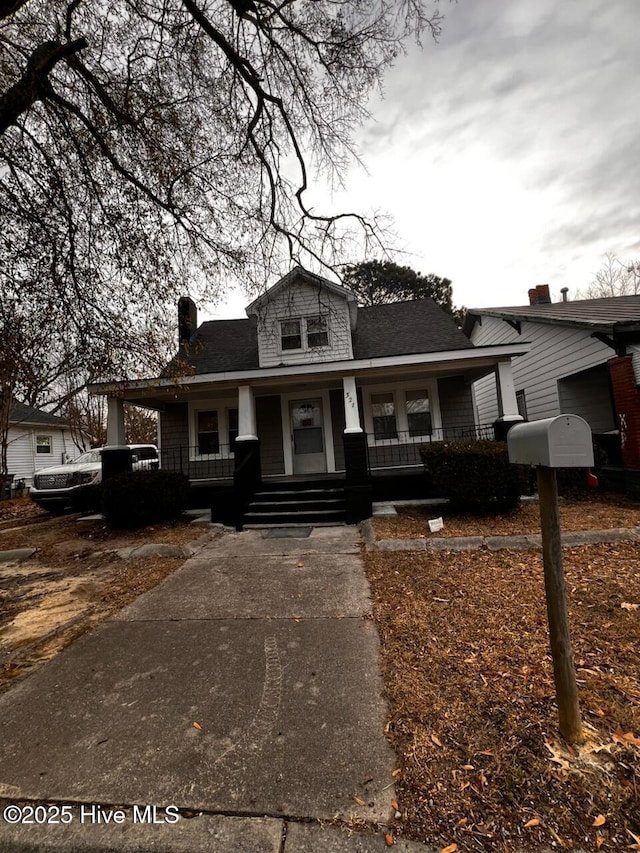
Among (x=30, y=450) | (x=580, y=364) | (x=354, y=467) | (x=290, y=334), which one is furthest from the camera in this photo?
(x=30, y=450)

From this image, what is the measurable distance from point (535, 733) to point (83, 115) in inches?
298

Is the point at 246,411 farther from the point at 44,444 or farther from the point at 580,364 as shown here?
the point at 44,444

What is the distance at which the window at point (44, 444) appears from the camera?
20.8m

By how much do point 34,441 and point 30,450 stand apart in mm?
545

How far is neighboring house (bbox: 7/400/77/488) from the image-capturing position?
19.3 meters

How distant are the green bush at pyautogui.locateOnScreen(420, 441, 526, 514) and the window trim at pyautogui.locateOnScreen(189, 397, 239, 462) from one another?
610 cm

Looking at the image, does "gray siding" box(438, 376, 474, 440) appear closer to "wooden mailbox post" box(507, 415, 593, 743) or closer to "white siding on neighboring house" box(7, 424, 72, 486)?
"wooden mailbox post" box(507, 415, 593, 743)

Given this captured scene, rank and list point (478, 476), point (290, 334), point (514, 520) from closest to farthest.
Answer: point (514, 520)
point (478, 476)
point (290, 334)

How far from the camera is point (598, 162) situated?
9.42 meters

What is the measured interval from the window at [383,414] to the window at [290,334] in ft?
8.32

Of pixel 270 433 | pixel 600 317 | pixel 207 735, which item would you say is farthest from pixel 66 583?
pixel 600 317

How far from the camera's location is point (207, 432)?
10633 mm

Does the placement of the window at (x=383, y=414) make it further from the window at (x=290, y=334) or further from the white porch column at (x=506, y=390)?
the white porch column at (x=506, y=390)

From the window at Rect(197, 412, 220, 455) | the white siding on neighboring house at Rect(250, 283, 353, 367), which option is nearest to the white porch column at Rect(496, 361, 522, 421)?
the white siding on neighboring house at Rect(250, 283, 353, 367)
